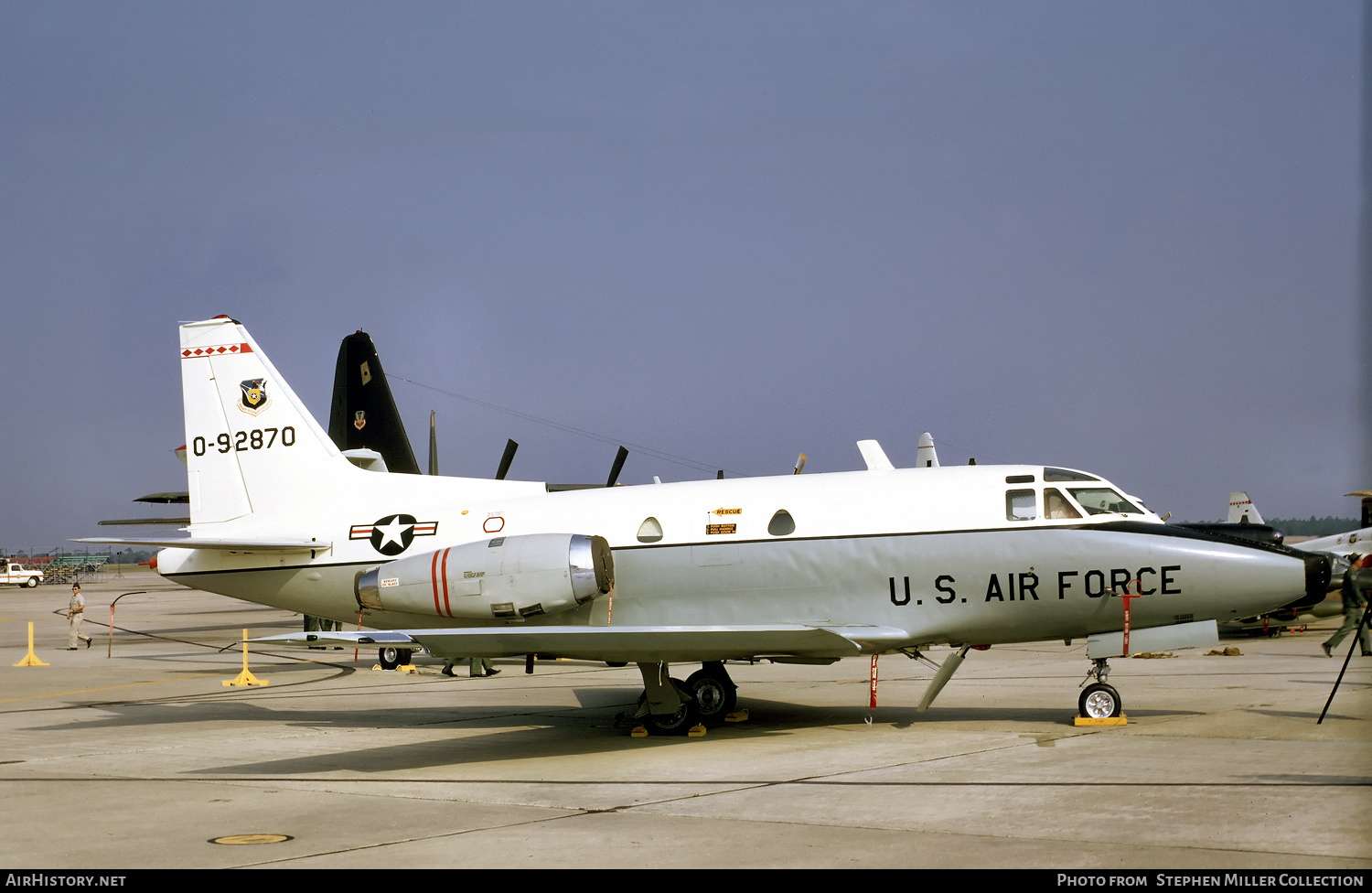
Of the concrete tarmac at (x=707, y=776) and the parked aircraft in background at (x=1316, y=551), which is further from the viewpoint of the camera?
the parked aircraft in background at (x=1316, y=551)

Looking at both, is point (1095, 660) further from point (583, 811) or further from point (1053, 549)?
point (583, 811)

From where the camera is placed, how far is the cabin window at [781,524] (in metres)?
14.9

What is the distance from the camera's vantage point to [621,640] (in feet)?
43.0

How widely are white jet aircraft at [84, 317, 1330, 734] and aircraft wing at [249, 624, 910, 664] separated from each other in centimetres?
3

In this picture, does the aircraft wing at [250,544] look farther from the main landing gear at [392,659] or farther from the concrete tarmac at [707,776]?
the main landing gear at [392,659]

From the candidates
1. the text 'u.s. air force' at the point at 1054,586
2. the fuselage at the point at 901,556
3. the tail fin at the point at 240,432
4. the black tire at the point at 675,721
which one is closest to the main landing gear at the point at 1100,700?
the fuselage at the point at 901,556

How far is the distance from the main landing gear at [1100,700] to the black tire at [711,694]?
465cm

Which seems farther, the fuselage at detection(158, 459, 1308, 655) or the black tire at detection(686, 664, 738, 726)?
the black tire at detection(686, 664, 738, 726)

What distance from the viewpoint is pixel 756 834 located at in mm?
8781

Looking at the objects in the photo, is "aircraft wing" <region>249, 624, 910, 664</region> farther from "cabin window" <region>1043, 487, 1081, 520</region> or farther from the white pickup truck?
the white pickup truck

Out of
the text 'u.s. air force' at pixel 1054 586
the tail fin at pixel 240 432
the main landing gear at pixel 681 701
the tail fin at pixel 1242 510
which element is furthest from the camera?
the tail fin at pixel 1242 510

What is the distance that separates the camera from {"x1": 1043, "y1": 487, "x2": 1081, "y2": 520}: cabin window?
14.4 meters

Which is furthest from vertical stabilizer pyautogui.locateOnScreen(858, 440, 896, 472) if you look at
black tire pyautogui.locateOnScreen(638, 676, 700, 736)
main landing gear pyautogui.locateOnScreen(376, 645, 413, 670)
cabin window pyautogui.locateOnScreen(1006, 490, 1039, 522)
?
main landing gear pyautogui.locateOnScreen(376, 645, 413, 670)

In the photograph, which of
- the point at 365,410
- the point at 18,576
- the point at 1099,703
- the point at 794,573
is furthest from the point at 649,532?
the point at 18,576
